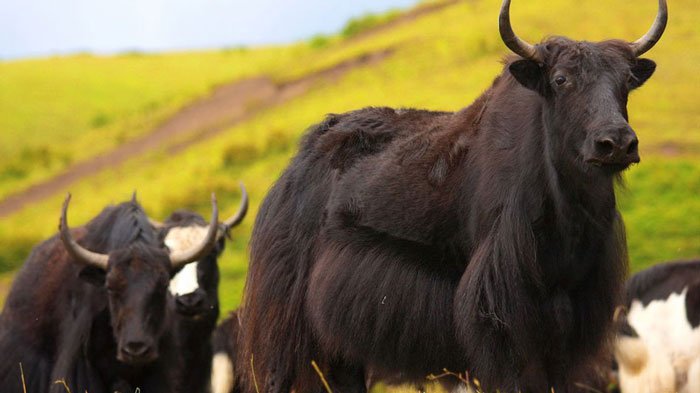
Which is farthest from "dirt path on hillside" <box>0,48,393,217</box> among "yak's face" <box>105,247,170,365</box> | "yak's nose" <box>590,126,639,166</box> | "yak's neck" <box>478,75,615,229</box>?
"yak's nose" <box>590,126,639,166</box>

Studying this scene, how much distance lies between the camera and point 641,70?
5984mm

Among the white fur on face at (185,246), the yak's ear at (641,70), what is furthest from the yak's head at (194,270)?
the yak's ear at (641,70)

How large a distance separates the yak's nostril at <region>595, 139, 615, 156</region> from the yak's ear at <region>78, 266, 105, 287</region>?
14.8ft

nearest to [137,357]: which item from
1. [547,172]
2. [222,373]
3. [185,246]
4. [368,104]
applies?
[185,246]

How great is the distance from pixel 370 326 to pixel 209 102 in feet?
98.9

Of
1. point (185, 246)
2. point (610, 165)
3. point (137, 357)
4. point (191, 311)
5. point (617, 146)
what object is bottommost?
point (191, 311)

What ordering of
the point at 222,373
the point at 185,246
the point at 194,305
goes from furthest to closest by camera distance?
the point at 222,373
the point at 185,246
the point at 194,305

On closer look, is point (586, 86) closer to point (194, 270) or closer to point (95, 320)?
point (95, 320)

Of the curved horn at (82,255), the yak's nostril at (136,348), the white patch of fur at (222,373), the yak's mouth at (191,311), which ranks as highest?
the curved horn at (82,255)

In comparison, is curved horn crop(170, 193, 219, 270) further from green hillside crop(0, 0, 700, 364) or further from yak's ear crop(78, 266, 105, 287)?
green hillside crop(0, 0, 700, 364)

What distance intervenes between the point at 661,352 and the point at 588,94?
585 cm

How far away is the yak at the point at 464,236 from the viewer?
576cm

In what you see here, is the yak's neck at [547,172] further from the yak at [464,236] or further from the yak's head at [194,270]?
the yak's head at [194,270]

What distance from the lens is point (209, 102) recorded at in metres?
36.2
